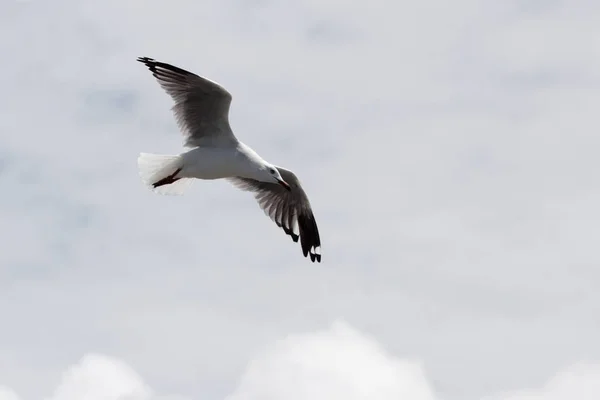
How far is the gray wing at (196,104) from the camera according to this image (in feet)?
52.4

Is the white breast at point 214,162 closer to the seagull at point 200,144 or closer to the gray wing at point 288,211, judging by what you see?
the seagull at point 200,144

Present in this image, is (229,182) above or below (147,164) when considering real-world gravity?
above

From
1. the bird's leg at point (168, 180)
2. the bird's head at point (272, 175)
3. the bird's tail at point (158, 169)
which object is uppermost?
the bird's head at point (272, 175)

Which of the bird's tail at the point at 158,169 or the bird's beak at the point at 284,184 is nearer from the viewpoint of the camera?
the bird's tail at the point at 158,169

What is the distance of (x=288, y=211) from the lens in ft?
59.9

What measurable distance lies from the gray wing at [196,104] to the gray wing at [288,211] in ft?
6.57

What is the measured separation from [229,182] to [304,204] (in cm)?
109

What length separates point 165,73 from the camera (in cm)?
1603

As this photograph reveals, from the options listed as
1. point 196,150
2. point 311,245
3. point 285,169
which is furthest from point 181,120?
point 311,245

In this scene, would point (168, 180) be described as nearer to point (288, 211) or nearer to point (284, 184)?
point (284, 184)

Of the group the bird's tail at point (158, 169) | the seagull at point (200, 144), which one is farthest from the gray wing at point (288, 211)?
the bird's tail at point (158, 169)

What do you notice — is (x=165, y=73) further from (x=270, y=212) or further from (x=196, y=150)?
(x=270, y=212)

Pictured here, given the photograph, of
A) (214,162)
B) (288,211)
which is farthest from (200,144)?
(288,211)

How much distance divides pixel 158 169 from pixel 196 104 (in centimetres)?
89
